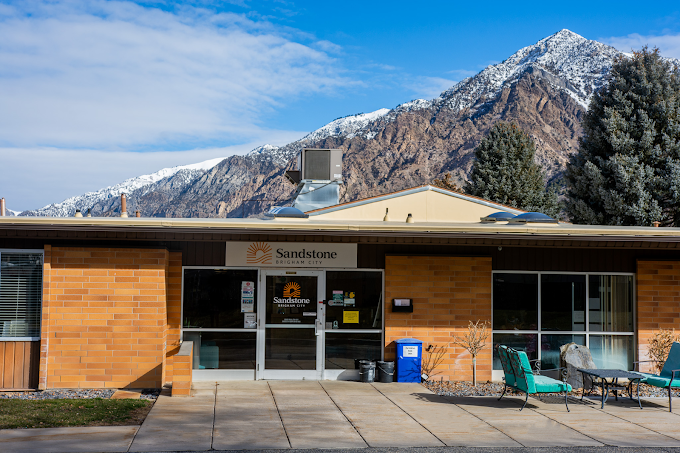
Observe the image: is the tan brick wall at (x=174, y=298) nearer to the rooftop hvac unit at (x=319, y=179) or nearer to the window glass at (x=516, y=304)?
the window glass at (x=516, y=304)

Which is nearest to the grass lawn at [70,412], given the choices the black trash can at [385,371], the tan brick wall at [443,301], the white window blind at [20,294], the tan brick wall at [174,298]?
the white window blind at [20,294]

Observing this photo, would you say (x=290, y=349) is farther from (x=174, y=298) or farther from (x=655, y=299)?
(x=655, y=299)

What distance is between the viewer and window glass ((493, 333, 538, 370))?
12.2 metres

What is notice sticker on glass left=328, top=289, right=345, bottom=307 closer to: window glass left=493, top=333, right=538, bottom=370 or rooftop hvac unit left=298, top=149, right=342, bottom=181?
window glass left=493, top=333, right=538, bottom=370

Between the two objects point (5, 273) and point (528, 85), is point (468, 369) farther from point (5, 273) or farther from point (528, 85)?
point (528, 85)

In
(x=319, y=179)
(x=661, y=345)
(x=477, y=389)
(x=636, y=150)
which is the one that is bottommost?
(x=477, y=389)

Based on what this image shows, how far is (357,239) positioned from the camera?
38.0 feet

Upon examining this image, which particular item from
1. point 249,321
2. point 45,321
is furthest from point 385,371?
point 45,321

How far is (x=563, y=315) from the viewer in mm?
12320

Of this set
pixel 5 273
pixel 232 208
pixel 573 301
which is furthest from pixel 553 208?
pixel 232 208

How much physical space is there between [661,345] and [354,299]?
631 cm

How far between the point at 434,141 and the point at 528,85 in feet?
108

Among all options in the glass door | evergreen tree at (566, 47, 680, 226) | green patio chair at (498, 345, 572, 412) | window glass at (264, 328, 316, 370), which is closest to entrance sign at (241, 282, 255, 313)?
the glass door

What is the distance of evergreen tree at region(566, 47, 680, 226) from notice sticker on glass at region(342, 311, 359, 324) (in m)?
19.1
